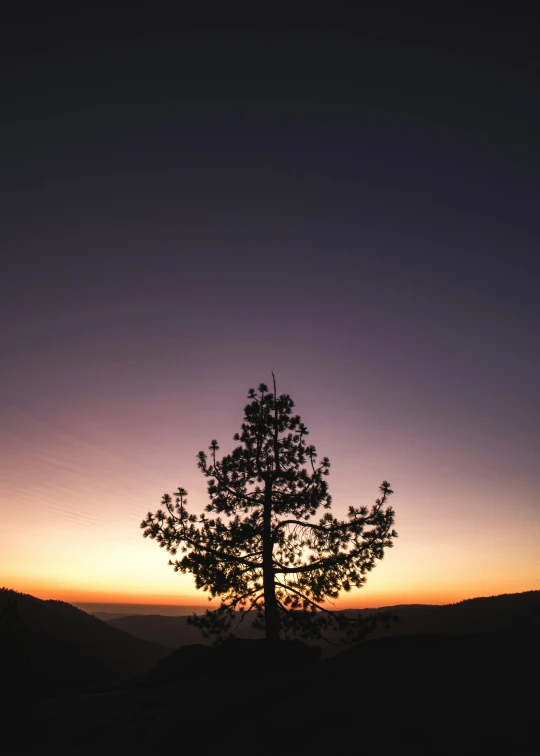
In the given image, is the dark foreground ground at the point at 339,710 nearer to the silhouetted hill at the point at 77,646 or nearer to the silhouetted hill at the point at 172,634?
the silhouetted hill at the point at 77,646

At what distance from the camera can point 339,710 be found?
803 centimetres

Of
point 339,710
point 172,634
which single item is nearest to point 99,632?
point 339,710

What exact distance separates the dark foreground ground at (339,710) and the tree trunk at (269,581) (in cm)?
119

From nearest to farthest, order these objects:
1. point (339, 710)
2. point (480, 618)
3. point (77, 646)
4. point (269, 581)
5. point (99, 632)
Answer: point (339, 710), point (269, 581), point (77, 646), point (99, 632), point (480, 618)

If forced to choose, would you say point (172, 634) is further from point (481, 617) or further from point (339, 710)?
point (339, 710)

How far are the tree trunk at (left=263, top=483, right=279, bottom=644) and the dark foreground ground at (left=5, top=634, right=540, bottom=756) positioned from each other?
3.89ft

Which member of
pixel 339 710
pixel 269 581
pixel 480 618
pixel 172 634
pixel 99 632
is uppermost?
pixel 269 581

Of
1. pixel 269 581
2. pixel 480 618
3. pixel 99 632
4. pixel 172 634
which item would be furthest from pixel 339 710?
pixel 172 634

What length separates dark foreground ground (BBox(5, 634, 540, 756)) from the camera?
6.79m

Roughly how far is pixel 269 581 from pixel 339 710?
8.55m

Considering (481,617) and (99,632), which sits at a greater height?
(99,632)

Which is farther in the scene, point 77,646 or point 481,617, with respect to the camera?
point 481,617

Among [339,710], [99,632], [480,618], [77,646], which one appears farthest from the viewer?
[480,618]

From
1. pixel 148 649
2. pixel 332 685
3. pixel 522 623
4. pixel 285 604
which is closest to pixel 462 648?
pixel 332 685
